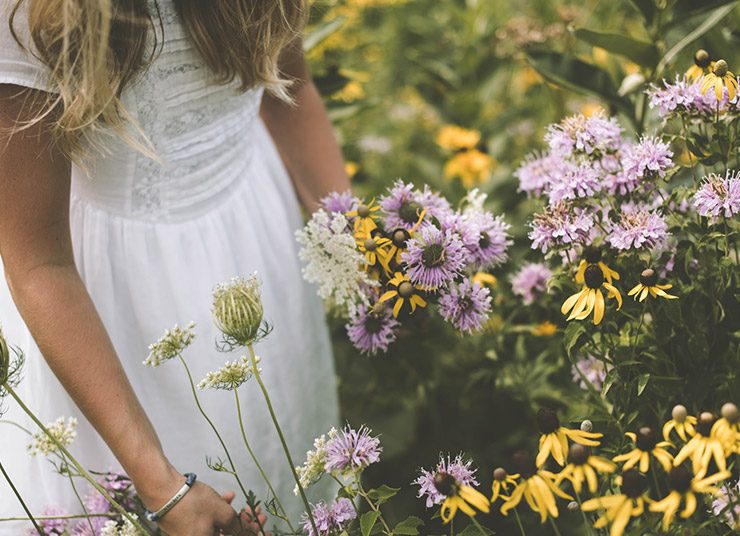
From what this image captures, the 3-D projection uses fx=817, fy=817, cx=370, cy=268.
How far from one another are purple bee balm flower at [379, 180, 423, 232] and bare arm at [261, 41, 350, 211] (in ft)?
1.13

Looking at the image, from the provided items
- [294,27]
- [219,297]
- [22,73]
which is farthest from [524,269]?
[22,73]

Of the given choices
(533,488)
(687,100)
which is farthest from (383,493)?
(687,100)

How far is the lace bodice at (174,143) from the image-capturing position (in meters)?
0.94

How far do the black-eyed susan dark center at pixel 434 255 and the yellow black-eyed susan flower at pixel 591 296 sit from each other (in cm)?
13

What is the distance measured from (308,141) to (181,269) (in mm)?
303

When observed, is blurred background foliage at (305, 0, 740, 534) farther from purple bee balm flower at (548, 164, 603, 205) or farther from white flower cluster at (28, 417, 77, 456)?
white flower cluster at (28, 417, 77, 456)

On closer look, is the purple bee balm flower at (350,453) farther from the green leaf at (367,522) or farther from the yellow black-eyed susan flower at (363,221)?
the yellow black-eyed susan flower at (363,221)

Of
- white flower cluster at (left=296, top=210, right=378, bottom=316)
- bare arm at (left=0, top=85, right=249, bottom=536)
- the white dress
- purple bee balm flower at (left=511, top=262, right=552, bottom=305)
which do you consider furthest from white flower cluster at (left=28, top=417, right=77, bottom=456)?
purple bee balm flower at (left=511, top=262, right=552, bottom=305)

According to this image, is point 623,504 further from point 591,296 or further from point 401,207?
point 401,207

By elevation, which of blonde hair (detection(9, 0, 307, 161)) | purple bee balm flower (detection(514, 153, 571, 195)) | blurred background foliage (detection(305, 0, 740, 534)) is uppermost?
blonde hair (detection(9, 0, 307, 161))

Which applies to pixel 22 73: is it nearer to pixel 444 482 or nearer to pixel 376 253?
pixel 376 253

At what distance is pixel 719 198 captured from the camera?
2.56ft

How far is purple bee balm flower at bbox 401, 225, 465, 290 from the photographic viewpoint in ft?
2.68

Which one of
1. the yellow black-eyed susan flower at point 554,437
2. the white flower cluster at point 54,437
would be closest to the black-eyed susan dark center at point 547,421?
the yellow black-eyed susan flower at point 554,437
